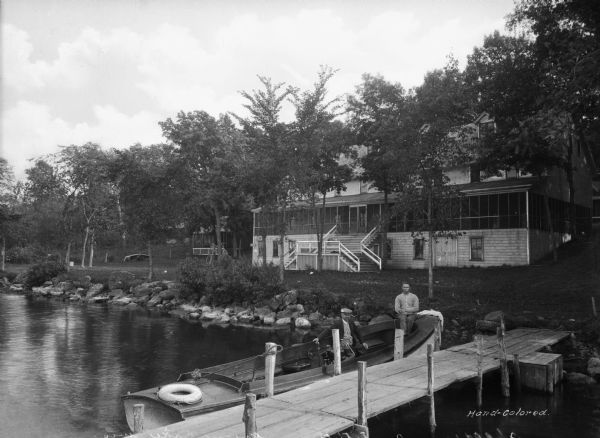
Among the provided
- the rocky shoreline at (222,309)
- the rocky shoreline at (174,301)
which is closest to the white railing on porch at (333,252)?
the rocky shoreline at (222,309)

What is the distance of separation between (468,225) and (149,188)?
25.6 m

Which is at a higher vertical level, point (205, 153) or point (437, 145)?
point (205, 153)

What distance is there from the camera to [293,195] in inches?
1240

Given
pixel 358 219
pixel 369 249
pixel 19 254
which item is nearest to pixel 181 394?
pixel 369 249

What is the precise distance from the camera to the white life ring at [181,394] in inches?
382

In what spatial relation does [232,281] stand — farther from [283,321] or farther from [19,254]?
[19,254]

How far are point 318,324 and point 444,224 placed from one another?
26.4ft

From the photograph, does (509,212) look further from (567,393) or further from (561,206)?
(567,393)

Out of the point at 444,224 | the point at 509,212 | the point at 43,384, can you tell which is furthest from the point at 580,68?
the point at 509,212

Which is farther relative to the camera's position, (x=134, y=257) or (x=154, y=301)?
(x=134, y=257)

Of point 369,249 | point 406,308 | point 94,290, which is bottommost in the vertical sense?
point 94,290

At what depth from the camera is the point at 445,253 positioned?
37781 mm

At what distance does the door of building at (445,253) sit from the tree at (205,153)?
51.6 feet

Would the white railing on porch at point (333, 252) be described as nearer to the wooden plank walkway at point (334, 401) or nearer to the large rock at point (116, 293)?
the large rock at point (116, 293)
